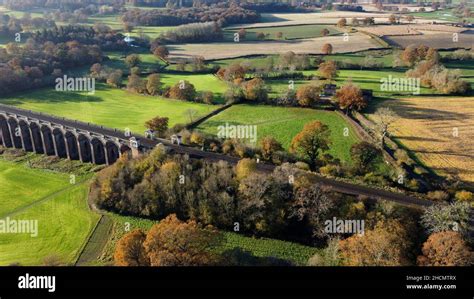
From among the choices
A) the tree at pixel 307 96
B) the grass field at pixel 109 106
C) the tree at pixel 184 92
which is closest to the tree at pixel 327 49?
the tree at pixel 307 96

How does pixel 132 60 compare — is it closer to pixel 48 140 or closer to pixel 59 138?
pixel 48 140

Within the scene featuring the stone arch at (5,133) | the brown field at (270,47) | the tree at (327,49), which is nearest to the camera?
the stone arch at (5,133)

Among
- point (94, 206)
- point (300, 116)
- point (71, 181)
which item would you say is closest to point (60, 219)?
point (94, 206)

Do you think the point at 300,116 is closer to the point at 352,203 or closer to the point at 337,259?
the point at 352,203

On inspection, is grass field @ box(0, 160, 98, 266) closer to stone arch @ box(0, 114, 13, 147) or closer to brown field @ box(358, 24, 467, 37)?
stone arch @ box(0, 114, 13, 147)

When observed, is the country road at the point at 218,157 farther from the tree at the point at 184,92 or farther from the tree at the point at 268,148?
the tree at the point at 184,92

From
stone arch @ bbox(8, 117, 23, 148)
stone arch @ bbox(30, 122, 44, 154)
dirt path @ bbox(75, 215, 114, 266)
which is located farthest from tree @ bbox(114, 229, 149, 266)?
stone arch @ bbox(8, 117, 23, 148)
